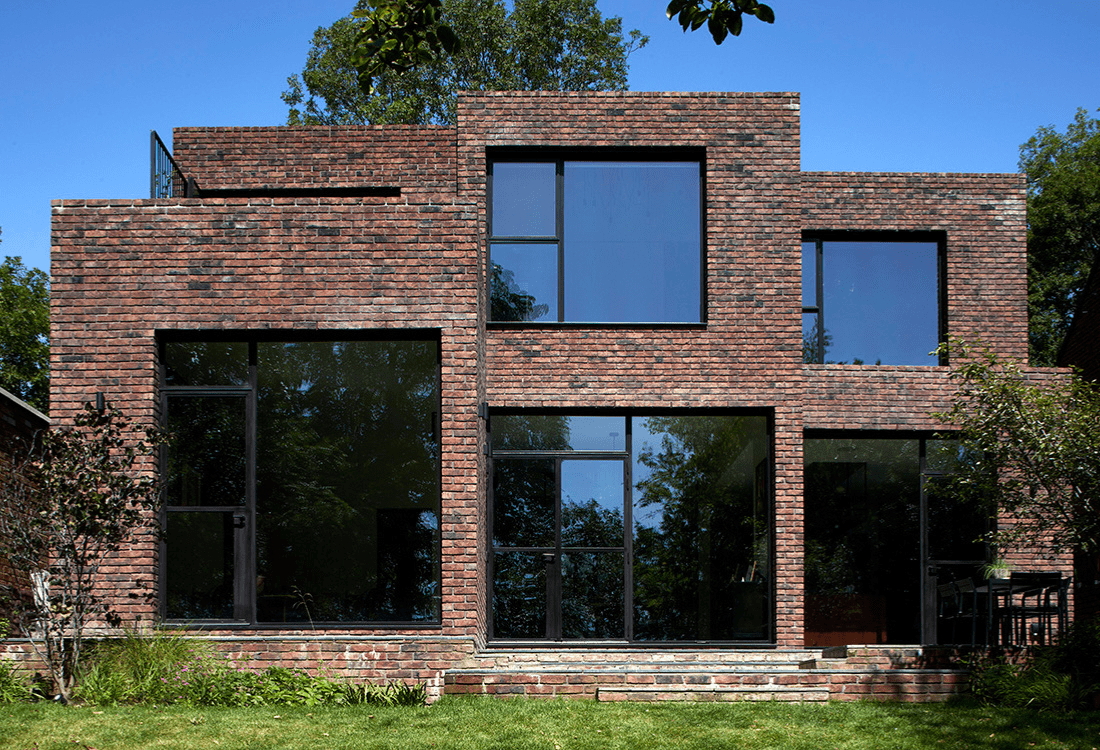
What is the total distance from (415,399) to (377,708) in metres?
3.33

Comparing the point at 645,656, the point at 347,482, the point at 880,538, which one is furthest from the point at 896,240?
the point at 347,482

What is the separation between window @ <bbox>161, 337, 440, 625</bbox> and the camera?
10297 mm

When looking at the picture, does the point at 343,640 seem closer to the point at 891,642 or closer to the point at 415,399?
the point at 415,399

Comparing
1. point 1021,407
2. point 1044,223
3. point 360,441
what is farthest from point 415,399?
point 1044,223

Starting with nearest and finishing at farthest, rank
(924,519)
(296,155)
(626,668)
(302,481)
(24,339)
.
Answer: (626,668)
(302,481)
(924,519)
(296,155)
(24,339)

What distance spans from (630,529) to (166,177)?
7184 mm

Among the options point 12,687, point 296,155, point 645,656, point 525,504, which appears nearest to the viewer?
point 12,687

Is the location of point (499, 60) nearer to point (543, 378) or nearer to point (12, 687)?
point (543, 378)

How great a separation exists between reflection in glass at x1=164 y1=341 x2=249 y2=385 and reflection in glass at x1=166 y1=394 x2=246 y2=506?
18 cm

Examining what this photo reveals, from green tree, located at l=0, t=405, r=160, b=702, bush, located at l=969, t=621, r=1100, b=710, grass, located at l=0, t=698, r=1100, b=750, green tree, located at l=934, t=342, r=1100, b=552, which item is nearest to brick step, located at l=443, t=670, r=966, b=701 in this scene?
grass, located at l=0, t=698, r=1100, b=750

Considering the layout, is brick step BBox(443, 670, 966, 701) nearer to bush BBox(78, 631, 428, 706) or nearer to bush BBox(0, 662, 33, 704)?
bush BBox(78, 631, 428, 706)

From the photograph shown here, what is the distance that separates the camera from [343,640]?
31.2 feet

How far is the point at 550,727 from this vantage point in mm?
7852

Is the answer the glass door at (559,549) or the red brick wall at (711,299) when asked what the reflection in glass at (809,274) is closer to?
the red brick wall at (711,299)
